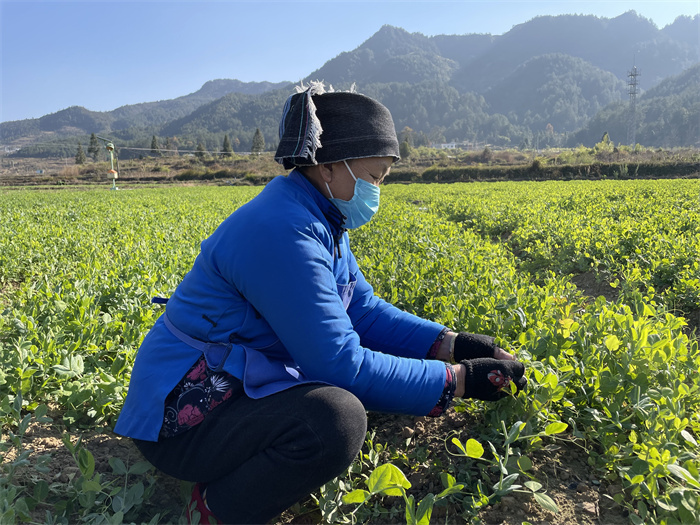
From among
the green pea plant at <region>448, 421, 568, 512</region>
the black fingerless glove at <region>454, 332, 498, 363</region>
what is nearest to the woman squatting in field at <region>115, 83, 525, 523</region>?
the green pea plant at <region>448, 421, 568, 512</region>

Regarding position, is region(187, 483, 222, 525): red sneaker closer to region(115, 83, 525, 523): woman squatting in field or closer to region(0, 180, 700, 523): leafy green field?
region(115, 83, 525, 523): woman squatting in field

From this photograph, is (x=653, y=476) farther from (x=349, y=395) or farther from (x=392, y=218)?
(x=392, y=218)

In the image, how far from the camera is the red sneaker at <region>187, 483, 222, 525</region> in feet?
5.41

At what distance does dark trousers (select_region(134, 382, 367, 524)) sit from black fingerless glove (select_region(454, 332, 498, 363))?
2.53ft

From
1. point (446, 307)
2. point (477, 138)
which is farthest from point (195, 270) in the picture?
point (477, 138)

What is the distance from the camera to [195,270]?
188cm

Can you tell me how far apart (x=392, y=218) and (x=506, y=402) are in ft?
25.2

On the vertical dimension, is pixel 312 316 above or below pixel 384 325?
above

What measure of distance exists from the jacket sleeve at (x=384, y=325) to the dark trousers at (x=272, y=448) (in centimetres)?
72

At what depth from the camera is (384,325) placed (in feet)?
7.81

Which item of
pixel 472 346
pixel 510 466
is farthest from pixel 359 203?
pixel 510 466

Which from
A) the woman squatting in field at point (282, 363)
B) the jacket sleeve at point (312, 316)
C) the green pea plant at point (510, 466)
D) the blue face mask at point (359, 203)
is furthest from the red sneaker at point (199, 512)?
the blue face mask at point (359, 203)

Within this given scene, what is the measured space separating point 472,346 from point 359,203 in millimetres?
913

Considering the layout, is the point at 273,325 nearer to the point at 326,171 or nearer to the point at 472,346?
the point at 326,171
